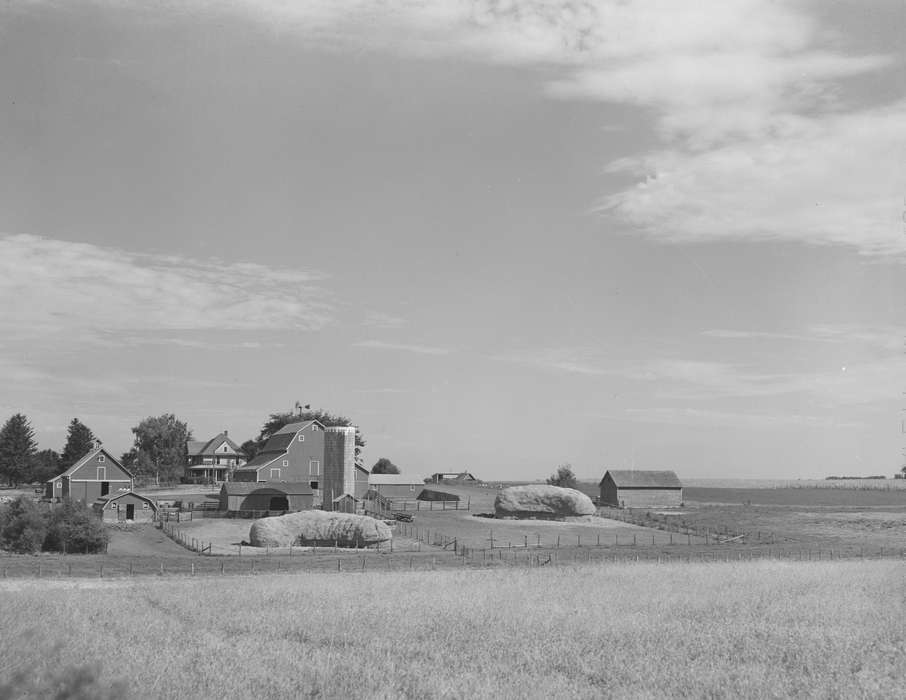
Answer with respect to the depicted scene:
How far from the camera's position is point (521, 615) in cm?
2672

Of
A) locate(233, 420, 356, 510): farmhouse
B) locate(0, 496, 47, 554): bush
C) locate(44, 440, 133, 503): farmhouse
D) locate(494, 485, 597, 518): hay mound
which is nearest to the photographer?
locate(0, 496, 47, 554): bush

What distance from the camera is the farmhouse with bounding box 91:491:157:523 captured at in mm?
70312

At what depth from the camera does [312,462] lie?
92.4 metres

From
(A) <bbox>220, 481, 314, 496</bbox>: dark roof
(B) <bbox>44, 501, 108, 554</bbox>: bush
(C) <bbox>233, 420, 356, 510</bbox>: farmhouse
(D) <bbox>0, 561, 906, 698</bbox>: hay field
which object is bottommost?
(D) <bbox>0, 561, 906, 698</bbox>: hay field

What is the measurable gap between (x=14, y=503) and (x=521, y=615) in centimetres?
3716

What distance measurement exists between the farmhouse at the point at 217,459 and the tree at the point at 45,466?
17.9m

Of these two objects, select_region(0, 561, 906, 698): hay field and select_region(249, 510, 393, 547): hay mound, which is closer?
select_region(0, 561, 906, 698): hay field

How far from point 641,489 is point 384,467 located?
67.3 m

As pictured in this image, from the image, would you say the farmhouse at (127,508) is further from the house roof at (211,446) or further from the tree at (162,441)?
the tree at (162,441)

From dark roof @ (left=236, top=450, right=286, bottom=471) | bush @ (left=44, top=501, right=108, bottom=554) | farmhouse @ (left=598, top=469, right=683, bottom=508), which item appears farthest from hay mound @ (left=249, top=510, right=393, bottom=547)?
farmhouse @ (left=598, top=469, right=683, bottom=508)

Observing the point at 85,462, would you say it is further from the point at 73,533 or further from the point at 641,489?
the point at 641,489

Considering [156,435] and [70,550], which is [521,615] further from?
[156,435]

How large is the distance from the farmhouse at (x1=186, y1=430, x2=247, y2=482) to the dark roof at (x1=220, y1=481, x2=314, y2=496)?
5472 cm

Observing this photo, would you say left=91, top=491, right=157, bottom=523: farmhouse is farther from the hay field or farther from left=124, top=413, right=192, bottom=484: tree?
left=124, top=413, right=192, bottom=484: tree
